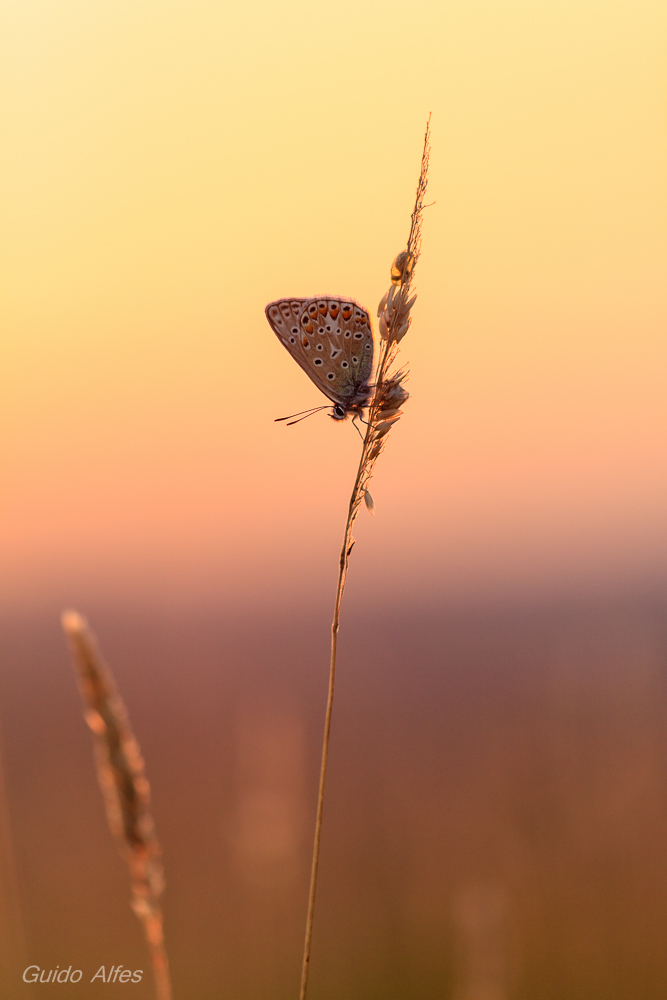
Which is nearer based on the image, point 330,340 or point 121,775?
point 121,775

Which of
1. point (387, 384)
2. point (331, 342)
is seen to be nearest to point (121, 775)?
point (387, 384)

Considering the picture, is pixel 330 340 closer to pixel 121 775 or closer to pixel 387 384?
pixel 387 384

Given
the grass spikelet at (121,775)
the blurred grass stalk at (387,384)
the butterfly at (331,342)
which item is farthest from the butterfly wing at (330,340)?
the grass spikelet at (121,775)

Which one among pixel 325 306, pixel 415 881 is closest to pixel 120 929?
pixel 415 881

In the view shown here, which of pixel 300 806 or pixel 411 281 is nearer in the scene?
pixel 411 281

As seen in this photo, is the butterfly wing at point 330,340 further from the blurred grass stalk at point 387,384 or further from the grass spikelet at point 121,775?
the grass spikelet at point 121,775

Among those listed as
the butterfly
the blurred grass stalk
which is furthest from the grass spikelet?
the butterfly

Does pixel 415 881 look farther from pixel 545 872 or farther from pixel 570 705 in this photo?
pixel 570 705
